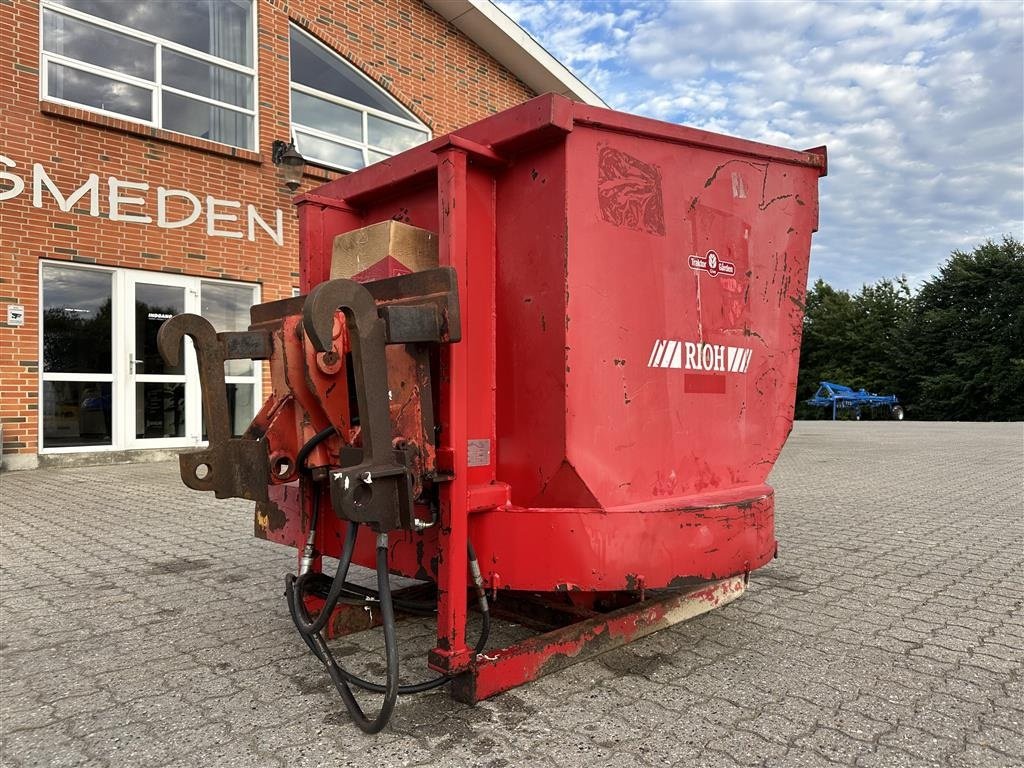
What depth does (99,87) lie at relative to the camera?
956 centimetres

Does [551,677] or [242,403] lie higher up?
[242,403]

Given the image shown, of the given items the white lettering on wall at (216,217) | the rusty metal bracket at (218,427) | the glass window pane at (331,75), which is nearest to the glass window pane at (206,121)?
the white lettering on wall at (216,217)

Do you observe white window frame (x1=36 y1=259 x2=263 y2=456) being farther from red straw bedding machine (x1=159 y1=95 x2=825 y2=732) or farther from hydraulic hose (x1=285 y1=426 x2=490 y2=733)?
red straw bedding machine (x1=159 y1=95 x2=825 y2=732)

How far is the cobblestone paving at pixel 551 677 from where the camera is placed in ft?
7.70

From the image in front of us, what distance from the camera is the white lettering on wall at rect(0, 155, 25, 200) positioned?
8.66m

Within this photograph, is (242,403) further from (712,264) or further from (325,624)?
(712,264)

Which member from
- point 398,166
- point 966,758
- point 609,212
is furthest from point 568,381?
point 966,758

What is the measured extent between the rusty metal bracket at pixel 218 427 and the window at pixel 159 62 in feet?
28.2

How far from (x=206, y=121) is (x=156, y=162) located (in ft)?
3.67

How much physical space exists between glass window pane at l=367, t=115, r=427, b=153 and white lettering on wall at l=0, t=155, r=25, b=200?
17.2ft

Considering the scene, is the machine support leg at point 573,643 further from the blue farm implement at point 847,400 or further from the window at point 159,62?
the blue farm implement at point 847,400

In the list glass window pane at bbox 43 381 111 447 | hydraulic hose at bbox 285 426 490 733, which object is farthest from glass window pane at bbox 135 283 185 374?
hydraulic hose at bbox 285 426 490 733

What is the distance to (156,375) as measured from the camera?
9.89 metres

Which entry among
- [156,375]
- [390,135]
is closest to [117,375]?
[156,375]
